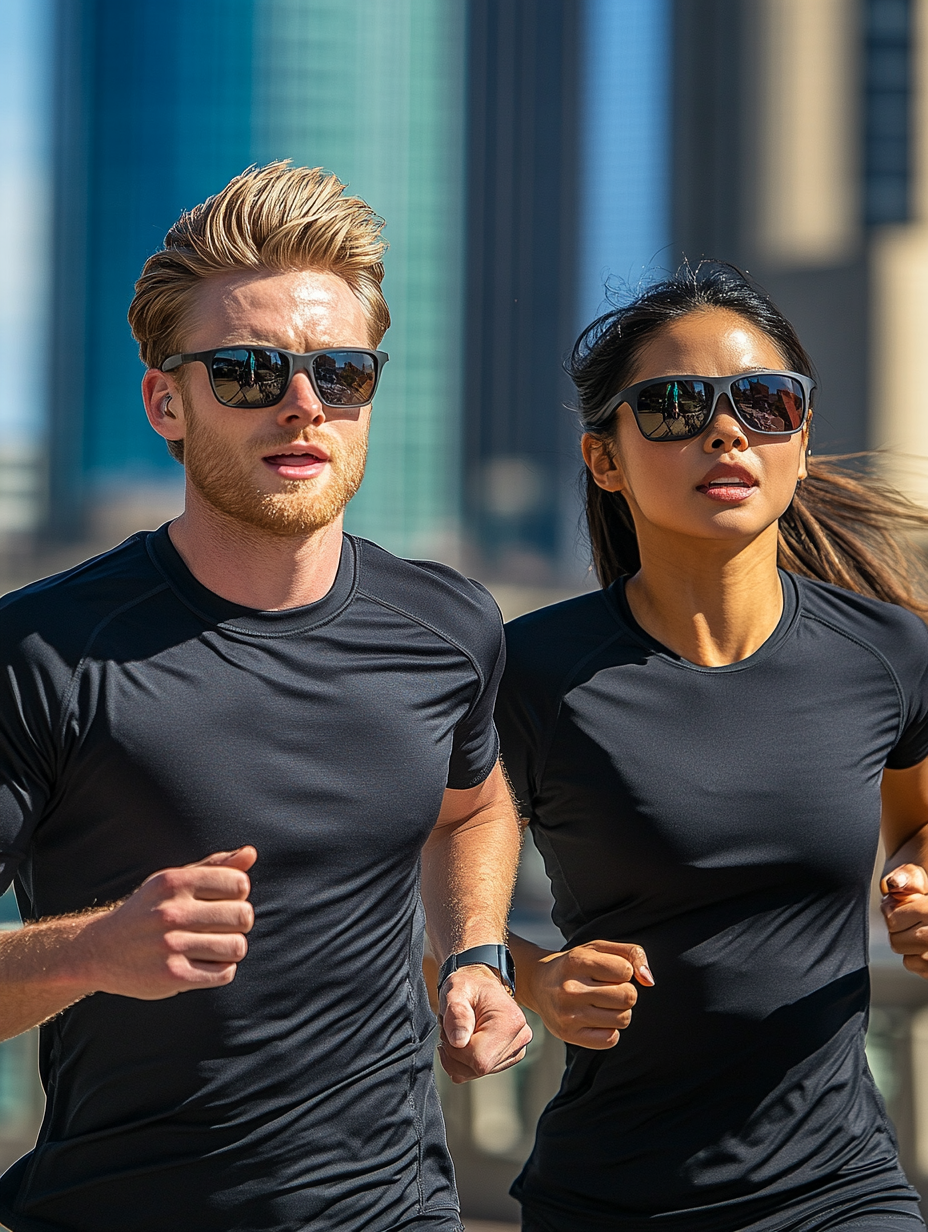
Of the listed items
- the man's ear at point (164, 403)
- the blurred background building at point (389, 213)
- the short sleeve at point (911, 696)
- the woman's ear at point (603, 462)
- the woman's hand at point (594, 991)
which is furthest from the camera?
the blurred background building at point (389, 213)

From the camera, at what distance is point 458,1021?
249 centimetres

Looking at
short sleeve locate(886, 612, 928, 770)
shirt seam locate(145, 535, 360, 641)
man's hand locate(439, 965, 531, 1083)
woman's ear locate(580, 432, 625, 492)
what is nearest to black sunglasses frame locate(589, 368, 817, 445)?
woman's ear locate(580, 432, 625, 492)

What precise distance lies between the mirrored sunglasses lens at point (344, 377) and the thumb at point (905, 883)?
1192 millimetres

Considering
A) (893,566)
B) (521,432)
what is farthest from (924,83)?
(893,566)

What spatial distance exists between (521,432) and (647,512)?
99.9 meters

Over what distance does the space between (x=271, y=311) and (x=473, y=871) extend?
1031 mm

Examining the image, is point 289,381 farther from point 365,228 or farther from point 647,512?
point 647,512

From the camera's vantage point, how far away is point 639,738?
2.86 m

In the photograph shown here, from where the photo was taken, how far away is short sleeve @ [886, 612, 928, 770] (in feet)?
9.78

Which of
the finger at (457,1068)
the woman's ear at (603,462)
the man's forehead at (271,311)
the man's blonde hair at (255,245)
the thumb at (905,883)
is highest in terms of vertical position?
the man's blonde hair at (255,245)

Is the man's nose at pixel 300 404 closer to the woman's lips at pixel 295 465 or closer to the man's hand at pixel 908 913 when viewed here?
the woman's lips at pixel 295 465

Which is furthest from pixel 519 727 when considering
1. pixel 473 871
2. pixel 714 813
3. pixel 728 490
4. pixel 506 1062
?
pixel 506 1062

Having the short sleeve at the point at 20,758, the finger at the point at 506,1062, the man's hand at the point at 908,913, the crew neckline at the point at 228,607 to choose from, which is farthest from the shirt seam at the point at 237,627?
the man's hand at the point at 908,913

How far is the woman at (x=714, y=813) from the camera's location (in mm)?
2721
